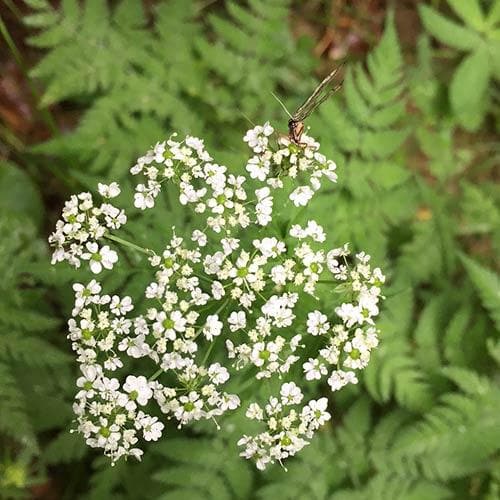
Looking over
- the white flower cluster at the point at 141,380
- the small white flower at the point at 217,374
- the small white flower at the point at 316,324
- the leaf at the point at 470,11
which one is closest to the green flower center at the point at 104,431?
the white flower cluster at the point at 141,380

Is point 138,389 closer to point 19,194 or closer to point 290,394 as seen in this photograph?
point 290,394

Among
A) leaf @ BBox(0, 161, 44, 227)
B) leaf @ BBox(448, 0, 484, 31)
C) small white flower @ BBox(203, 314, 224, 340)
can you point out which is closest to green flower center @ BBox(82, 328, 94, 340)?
small white flower @ BBox(203, 314, 224, 340)

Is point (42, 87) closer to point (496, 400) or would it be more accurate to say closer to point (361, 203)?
point (361, 203)

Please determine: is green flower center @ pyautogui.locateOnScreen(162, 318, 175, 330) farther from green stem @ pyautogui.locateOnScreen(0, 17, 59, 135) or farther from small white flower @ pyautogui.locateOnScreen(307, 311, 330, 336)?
green stem @ pyautogui.locateOnScreen(0, 17, 59, 135)

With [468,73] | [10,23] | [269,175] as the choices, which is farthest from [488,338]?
[10,23]

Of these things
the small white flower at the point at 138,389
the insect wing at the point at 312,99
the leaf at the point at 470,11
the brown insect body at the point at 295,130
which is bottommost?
the small white flower at the point at 138,389

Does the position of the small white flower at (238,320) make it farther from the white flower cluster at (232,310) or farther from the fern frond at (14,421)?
the fern frond at (14,421)
